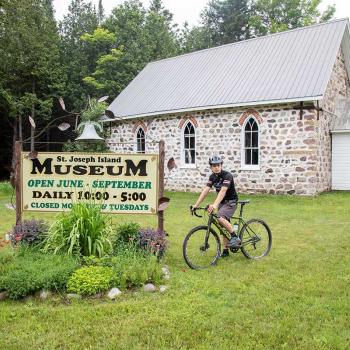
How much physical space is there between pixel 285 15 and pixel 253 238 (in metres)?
36.6

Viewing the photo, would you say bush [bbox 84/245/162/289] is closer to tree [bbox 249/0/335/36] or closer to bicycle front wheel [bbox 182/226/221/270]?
bicycle front wheel [bbox 182/226/221/270]

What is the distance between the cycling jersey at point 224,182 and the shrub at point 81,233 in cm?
191

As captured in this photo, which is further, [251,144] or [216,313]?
[251,144]

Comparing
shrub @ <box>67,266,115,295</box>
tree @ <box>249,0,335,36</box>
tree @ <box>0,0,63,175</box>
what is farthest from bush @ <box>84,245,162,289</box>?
tree @ <box>249,0,335,36</box>

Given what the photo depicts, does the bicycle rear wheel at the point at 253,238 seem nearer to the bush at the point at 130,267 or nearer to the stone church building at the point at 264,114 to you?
the bush at the point at 130,267

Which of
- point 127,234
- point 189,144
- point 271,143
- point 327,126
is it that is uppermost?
point 327,126

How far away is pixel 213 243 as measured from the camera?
7.52 meters

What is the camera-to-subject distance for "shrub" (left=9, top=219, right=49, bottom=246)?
6758 millimetres

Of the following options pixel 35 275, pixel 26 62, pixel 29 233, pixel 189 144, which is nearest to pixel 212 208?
pixel 35 275

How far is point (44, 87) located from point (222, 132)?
1447cm

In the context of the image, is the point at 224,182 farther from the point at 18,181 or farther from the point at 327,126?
the point at 327,126

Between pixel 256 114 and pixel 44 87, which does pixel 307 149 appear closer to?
pixel 256 114

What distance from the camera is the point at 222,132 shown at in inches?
717

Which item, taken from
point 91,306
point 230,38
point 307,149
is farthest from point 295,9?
point 91,306
